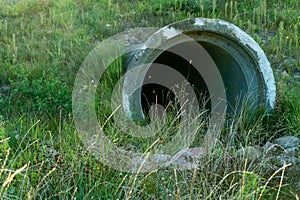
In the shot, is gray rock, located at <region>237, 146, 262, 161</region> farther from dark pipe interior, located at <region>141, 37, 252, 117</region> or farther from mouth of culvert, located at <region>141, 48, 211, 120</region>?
A: mouth of culvert, located at <region>141, 48, 211, 120</region>

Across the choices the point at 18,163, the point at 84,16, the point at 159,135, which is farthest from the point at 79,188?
the point at 84,16

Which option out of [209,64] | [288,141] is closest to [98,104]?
[209,64]

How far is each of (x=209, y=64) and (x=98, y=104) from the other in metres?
1.47

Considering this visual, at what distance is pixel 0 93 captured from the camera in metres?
4.99

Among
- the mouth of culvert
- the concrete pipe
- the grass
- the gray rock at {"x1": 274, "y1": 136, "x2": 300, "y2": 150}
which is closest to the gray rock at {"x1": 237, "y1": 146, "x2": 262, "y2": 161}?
the grass

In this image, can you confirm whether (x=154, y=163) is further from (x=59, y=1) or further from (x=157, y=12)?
(x=59, y=1)

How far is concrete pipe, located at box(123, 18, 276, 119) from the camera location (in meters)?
4.16

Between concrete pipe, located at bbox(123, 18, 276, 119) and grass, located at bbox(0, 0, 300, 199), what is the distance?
0.25m

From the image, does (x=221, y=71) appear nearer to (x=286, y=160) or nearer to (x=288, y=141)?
(x=288, y=141)

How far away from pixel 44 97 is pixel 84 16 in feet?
7.56

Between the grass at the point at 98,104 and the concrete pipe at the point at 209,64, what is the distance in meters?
0.25

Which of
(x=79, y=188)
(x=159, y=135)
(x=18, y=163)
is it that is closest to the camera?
(x=79, y=188)

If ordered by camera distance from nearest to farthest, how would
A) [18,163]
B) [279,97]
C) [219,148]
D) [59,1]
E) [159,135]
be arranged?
[18,163] → [219,148] → [159,135] → [279,97] → [59,1]

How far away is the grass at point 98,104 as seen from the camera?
2811 mm
